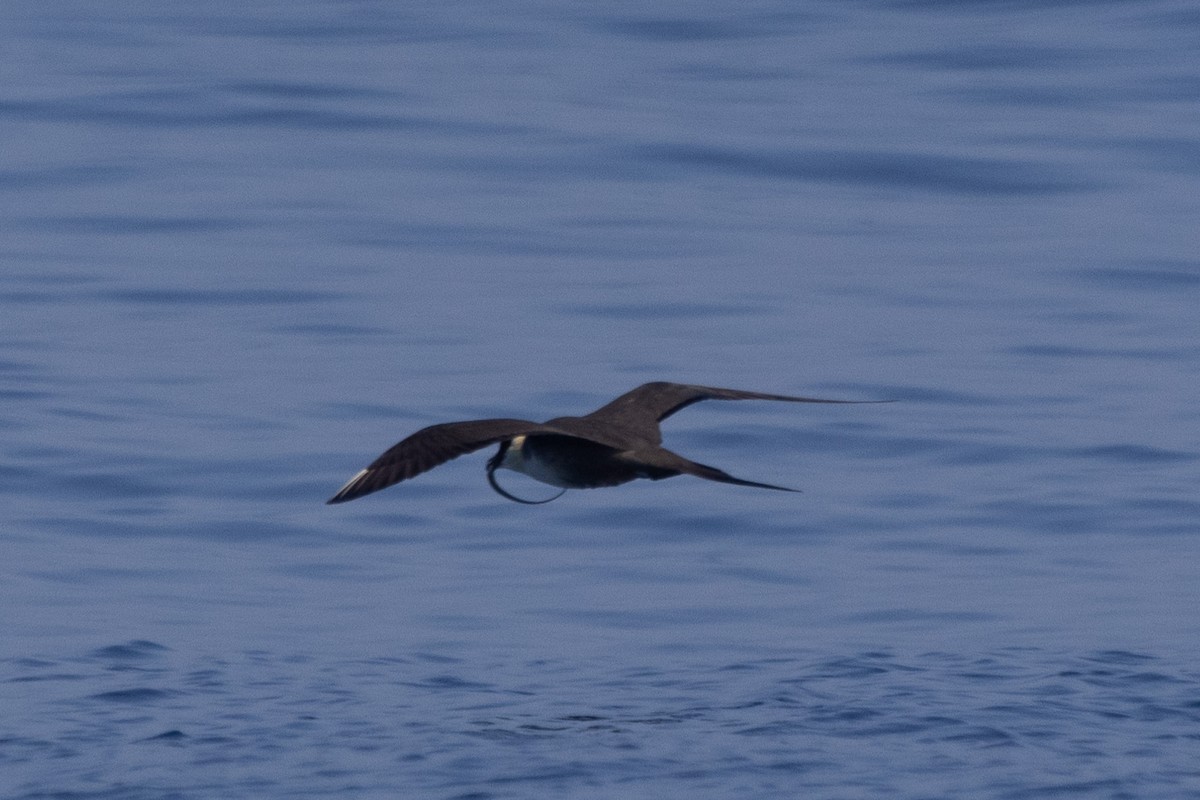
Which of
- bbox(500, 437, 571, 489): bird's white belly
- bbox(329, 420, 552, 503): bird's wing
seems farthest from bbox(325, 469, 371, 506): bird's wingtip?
bbox(500, 437, 571, 489): bird's white belly

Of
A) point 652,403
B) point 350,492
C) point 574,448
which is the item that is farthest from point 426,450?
point 652,403

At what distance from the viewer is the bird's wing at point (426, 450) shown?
30.9 feet

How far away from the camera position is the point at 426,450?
954cm

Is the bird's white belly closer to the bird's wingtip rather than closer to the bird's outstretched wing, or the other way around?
the bird's outstretched wing

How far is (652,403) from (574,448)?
822mm

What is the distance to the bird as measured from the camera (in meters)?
9.47

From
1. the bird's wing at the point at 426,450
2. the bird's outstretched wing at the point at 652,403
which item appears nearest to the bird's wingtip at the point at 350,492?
the bird's wing at the point at 426,450

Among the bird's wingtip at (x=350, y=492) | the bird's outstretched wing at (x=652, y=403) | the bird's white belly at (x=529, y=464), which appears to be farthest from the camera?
the bird's outstretched wing at (x=652, y=403)

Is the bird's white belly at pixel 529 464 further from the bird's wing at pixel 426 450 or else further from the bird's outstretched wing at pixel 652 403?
the bird's wing at pixel 426 450

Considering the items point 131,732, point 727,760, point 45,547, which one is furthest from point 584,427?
point 45,547

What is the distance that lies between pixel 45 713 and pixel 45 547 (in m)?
3.01

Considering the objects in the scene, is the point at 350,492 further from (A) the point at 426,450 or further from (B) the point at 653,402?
(B) the point at 653,402

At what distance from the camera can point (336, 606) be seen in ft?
42.1

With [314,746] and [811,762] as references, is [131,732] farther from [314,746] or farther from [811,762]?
[811,762]
